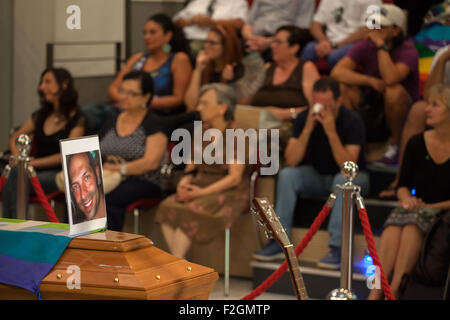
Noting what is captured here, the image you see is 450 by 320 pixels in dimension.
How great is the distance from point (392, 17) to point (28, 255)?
3.20 m

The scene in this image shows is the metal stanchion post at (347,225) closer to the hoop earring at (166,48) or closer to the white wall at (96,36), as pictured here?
the white wall at (96,36)

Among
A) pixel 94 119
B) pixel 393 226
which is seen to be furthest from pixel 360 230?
pixel 94 119

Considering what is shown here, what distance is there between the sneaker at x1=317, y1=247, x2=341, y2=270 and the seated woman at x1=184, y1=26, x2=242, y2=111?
4.89 feet

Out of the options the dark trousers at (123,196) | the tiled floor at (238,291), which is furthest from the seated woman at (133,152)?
the tiled floor at (238,291)

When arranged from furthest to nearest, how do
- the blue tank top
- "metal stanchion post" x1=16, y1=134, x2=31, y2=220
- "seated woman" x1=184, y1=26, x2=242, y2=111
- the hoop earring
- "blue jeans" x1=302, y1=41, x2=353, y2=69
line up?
the hoop earring → the blue tank top → "seated woman" x1=184, y1=26, x2=242, y2=111 → "blue jeans" x1=302, y1=41, x2=353, y2=69 → "metal stanchion post" x1=16, y1=134, x2=31, y2=220

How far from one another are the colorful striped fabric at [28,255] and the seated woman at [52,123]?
8.18ft

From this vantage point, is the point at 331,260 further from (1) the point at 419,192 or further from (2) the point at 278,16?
(2) the point at 278,16

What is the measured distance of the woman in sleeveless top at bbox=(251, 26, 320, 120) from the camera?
197 inches

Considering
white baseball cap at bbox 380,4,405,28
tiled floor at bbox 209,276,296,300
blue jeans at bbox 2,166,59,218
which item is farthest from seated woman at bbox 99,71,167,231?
white baseball cap at bbox 380,4,405,28

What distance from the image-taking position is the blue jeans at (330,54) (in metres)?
5.15

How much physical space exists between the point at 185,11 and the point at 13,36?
1.88m

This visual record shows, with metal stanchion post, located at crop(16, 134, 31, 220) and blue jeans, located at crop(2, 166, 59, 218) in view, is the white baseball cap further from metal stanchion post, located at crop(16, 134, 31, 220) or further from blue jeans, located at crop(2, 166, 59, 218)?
metal stanchion post, located at crop(16, 134, 31, 220)

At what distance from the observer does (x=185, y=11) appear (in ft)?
19.4
